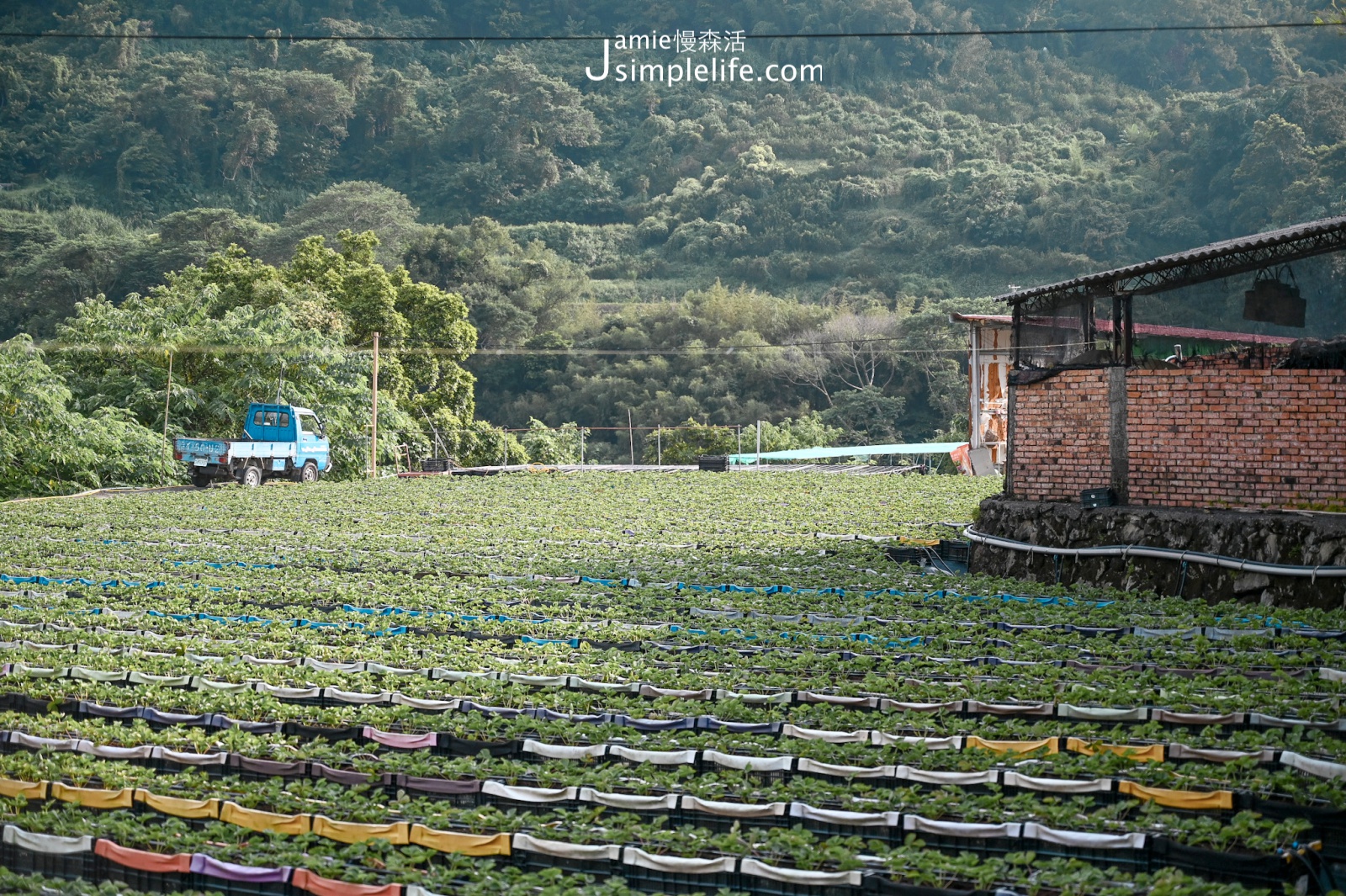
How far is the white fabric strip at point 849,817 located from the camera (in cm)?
502

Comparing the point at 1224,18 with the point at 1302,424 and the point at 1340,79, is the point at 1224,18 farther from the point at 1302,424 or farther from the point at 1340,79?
the point at 1302,424

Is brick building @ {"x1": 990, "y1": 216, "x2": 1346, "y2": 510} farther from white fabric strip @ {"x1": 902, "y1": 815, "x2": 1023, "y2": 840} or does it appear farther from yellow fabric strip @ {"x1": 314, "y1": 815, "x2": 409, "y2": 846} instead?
yellow fabric strip @ {"x1": 314, "y1": 815, "x2": 409, "y2": 846}

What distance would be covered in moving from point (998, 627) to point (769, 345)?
4113 cm

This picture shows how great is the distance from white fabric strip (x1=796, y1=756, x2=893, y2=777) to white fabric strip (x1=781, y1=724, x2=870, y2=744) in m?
0.42

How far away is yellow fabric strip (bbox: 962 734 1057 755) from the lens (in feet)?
19.6

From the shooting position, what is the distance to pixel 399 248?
184 ft

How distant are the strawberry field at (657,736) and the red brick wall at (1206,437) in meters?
1.28

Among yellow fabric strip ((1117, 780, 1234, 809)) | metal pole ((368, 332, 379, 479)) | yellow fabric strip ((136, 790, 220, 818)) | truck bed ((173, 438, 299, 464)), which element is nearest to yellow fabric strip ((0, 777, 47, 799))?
yellow fabric strip ((136, 790, 220, 818))

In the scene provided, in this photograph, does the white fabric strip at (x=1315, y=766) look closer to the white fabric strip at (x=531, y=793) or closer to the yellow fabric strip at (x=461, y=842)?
the white fabric strip at (x=531, y=793)

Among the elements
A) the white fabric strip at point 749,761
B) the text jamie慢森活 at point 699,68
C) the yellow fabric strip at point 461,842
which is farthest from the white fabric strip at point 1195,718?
the text jamie慢森活 at point 699,68

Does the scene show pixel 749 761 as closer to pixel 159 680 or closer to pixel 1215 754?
pixel 1215 754

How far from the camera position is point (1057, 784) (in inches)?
212

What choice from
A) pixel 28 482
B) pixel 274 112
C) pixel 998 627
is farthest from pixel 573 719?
pixel 274 112

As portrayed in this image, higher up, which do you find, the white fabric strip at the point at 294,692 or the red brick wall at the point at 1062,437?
the red brick wall at the point at 1062,437
